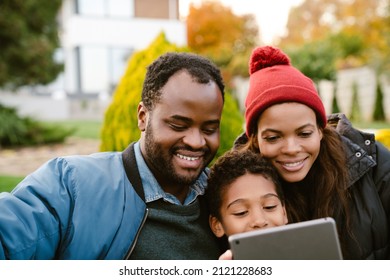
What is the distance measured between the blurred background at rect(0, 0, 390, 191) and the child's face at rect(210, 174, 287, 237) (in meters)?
0.91

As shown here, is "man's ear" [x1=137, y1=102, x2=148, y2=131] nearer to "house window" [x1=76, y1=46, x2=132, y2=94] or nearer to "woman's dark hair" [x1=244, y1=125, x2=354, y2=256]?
"woman's dark hair" [x1=244, y1=125, x2=354, y2=256]

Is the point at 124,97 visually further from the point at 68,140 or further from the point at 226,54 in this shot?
the point at 226,54

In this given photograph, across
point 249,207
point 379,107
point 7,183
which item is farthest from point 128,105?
point 379,107

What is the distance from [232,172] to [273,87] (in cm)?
35

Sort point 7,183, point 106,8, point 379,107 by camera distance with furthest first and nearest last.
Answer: point 106,8
point 379,107
point 7,183

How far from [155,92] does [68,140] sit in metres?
7.16

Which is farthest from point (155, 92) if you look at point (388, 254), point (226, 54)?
point (226, 54)

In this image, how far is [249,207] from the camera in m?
1.74

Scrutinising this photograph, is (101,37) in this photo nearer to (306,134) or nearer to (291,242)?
(306,134)

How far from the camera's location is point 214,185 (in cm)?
184

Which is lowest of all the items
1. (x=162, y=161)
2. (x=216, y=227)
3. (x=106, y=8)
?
(x=216, y=227)

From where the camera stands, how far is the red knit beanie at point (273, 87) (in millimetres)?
1843

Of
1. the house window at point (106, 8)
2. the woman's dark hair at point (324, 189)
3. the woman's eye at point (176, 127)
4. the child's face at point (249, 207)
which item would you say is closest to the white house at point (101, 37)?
the house window at point (106, 8)

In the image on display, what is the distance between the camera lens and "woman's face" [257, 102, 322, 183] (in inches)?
71.2
